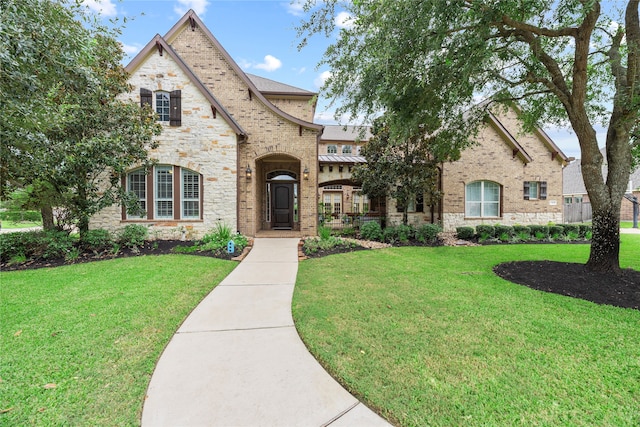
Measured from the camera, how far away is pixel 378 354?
2934 millimetres

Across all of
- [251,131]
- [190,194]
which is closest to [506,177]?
[251,131]

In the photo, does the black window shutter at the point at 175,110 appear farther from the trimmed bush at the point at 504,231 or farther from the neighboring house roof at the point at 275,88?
the trimmed bush at the point at 504,231

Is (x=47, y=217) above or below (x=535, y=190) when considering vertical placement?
below

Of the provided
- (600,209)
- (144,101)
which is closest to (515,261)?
(600,209)

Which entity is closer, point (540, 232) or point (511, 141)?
point (540, 232)

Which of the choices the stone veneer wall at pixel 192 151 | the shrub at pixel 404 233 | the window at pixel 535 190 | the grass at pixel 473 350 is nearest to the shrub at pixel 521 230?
the window at pixel 535 190

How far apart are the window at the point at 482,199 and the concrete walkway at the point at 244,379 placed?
1305cm

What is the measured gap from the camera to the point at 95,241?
28.5 feet

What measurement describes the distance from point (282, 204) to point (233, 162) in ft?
13.9

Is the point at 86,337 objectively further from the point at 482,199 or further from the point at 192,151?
the point at 482,199

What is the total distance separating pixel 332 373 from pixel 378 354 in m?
0.58

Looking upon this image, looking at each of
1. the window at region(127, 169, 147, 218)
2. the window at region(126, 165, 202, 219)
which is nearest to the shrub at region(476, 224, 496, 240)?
the window at region(126, 165, 202, 219)

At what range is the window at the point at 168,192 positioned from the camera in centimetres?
1035

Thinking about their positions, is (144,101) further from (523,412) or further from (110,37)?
(523,412)
